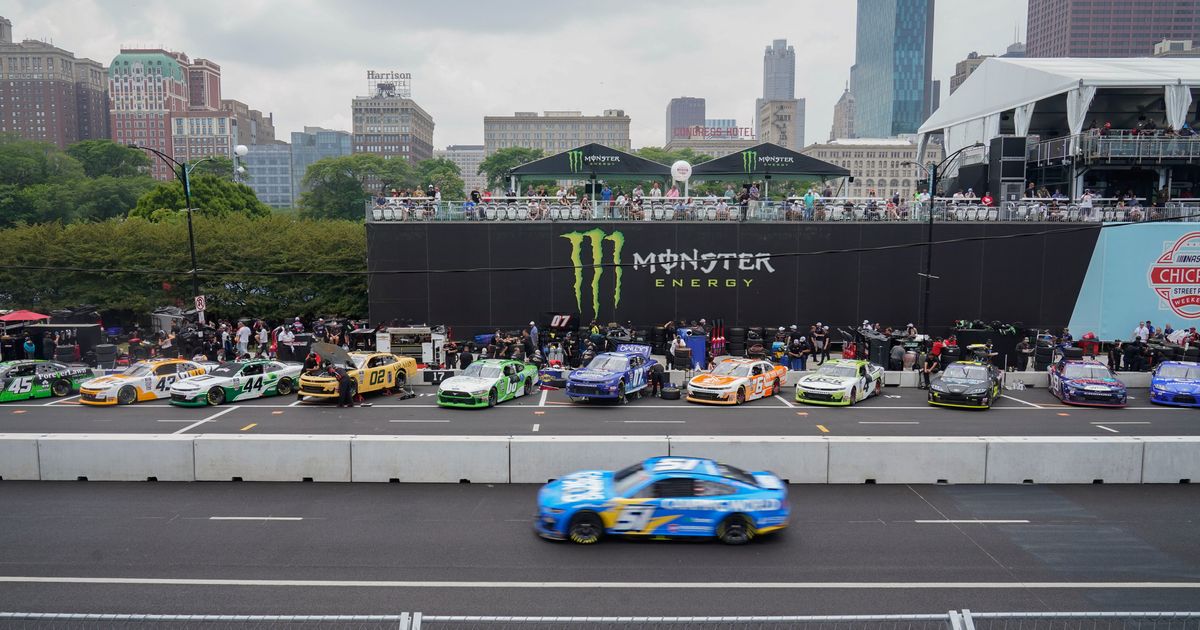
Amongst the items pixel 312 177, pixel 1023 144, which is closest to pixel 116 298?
pixel 1023 144

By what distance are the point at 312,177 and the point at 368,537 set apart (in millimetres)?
103560

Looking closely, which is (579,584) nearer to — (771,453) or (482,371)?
(771,453)

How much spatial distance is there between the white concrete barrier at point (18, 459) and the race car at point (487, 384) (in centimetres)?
953

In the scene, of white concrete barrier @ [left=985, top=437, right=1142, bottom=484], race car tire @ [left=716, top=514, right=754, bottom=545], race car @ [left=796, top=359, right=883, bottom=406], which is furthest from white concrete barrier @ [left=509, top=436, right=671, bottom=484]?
race car @ [left=796, top=359, right=883, bottom=406]

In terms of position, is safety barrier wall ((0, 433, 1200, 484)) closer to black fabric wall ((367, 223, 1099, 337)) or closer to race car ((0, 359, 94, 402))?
race car ((0, 359, 94, 402))

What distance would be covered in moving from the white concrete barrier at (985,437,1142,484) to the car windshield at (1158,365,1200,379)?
37.7ft

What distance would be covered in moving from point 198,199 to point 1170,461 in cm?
6827

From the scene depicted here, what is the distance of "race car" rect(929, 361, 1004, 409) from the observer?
21.8 meters

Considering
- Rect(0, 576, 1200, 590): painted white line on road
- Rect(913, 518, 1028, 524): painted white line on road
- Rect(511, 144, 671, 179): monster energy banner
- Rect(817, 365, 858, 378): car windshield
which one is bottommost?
Rect(0, 576, 1200, 590): painted white line on road

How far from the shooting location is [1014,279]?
32750 millimetres

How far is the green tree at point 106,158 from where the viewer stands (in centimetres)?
10406

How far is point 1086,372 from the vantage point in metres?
23.2

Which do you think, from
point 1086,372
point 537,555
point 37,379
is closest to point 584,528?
point 537,555

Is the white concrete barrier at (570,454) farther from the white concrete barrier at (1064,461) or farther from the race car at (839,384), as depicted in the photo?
the race car at (839,384)
